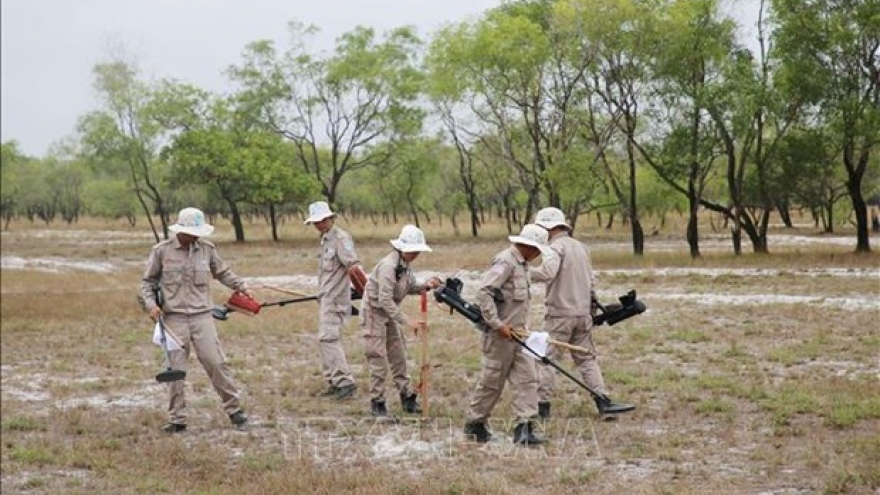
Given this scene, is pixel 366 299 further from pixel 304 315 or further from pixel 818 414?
pixel 304 315

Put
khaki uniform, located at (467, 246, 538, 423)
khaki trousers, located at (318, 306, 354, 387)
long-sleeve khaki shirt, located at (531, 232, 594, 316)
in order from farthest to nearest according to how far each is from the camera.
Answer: khaki trousers, located at (318, 306, 354, 387) < long-sleeve khaki shirt, located at (531, 232, 594, 316) < khaki uniform, located at (467, 246, 538, 423)

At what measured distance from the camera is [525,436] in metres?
6.26

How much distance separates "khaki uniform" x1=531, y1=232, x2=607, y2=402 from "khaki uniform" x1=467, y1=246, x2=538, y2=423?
552mm

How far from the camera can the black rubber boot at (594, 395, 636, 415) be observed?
6938 millimetres

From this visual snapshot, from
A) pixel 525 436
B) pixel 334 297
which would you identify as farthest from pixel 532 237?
pixel 334 297

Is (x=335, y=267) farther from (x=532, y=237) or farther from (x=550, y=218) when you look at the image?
(x=532, y=237)

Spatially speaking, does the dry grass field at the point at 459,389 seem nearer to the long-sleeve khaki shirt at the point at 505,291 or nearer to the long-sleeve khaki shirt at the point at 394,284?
the long-sleeve khaki shirt at the point at 394,284

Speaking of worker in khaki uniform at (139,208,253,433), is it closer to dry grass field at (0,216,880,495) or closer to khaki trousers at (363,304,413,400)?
dry grass field at (0,216,880,495)

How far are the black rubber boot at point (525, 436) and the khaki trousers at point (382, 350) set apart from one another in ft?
4.74

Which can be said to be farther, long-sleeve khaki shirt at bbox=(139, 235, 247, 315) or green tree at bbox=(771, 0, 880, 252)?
long-sleeve khaki shirt at bbox=(139, 235, 247, 315)

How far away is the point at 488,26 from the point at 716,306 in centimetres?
582

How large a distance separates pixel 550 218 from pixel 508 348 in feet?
3.18

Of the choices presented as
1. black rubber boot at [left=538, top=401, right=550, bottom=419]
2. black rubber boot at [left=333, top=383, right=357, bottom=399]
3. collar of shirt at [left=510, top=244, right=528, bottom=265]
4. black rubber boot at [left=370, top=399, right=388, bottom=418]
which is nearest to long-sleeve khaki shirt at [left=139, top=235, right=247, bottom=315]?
black rubber boot at [left=370, top=399, right=388, bottom=418]

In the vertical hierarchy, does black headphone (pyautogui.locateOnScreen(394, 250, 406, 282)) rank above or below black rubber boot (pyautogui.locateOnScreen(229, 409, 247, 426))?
above
